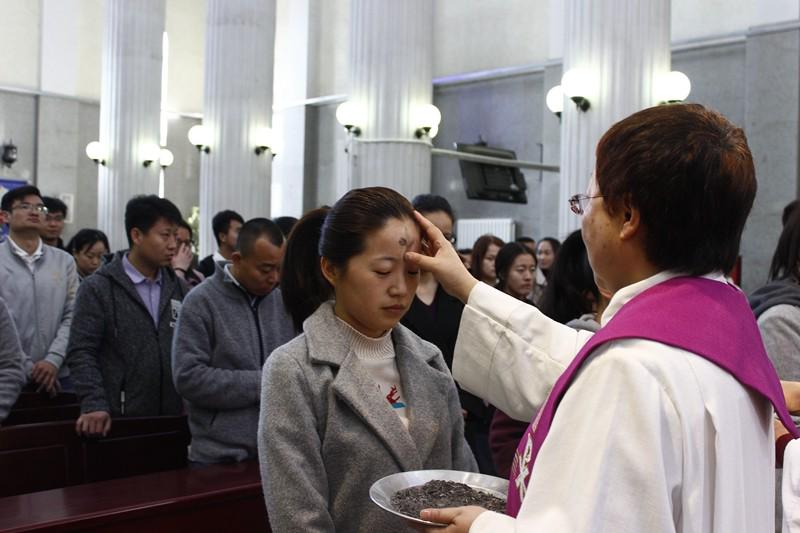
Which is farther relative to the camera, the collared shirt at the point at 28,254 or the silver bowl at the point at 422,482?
the collared shirt at the point at 28,254

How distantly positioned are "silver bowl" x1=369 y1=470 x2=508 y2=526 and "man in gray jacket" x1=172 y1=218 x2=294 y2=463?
1.79 metres

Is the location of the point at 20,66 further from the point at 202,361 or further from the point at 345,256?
the point at 345,256

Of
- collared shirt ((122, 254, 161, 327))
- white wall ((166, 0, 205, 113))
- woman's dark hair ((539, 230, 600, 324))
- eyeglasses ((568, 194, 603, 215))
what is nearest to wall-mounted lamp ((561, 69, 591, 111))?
collared shirt ((122, 254, 161, 327))

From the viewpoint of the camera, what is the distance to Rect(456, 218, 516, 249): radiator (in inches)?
564

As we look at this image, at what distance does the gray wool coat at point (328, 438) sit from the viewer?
77.6 inches

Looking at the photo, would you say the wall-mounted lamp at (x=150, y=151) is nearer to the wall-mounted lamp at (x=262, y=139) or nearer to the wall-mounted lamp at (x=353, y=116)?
the wall-mounted lamp at (x=262, y=139)

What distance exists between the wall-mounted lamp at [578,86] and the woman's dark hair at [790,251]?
4.28 metres

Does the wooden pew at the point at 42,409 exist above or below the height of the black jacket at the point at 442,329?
below

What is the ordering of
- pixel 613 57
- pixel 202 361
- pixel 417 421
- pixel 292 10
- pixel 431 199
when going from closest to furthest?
pixel 417 421 → pixel 202 361 → pixel 431 199 → pixel 613 57 → pixel 292 10

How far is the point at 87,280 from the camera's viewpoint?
4.37m

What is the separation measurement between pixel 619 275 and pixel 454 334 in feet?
8.98

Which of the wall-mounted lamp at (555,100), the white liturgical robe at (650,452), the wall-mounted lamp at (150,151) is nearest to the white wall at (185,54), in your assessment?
the wall-mounted lamp at (150,151)

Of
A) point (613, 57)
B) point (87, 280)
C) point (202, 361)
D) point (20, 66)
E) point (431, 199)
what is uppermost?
point (20, 66)

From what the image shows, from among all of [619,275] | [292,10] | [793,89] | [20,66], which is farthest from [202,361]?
[20,66]
